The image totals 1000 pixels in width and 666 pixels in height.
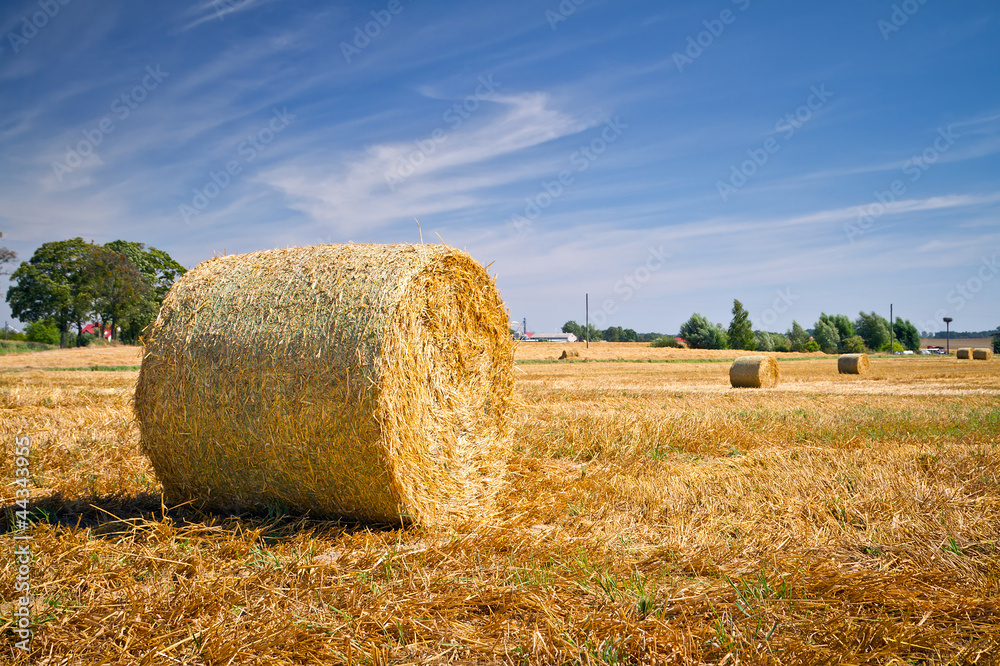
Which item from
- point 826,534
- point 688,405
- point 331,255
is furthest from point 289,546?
point 688,405

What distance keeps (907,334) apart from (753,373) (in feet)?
301

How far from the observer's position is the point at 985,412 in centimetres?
1028

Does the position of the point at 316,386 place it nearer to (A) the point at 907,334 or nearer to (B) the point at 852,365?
(B) the point at 852,365

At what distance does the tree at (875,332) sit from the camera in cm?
8388

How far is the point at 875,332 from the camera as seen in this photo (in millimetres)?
84312

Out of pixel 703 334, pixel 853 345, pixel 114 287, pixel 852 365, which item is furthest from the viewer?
pixel 853 345

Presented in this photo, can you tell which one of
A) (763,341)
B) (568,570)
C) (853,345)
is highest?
(763,341)

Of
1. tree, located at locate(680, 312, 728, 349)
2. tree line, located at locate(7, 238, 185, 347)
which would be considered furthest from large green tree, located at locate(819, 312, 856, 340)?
tree line, located at locate(7, 238, 185, 347)

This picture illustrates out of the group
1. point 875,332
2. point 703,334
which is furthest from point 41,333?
point 875,332

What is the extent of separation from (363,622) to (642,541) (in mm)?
2142

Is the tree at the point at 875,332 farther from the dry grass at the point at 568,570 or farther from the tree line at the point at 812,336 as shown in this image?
the dry grass at the point at 568,570

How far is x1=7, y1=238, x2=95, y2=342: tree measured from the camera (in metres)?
51.1

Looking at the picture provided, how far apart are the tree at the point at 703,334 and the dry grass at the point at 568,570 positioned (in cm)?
6742

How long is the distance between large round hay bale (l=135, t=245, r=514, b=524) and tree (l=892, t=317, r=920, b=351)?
10661 cm
